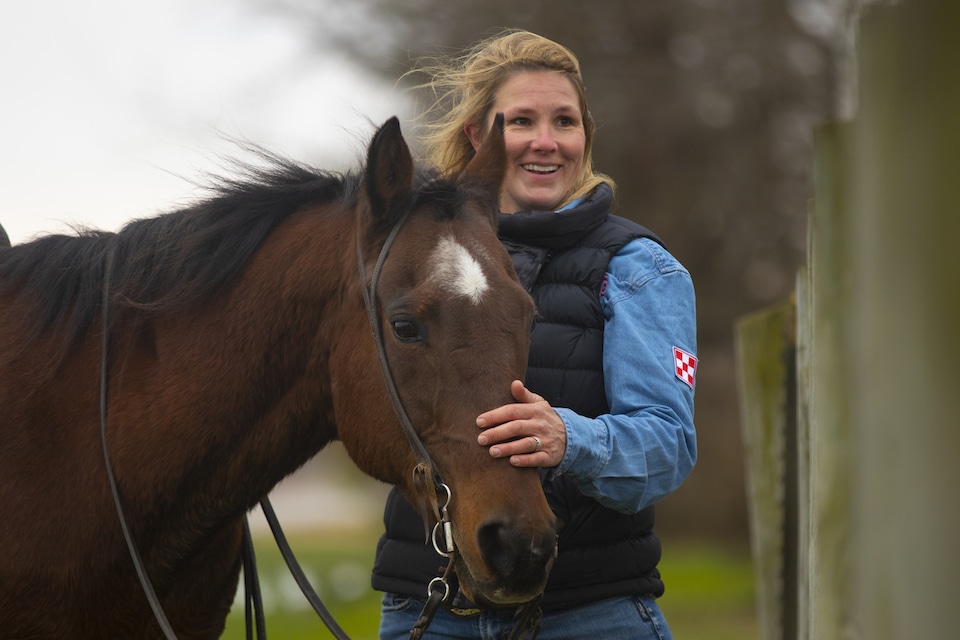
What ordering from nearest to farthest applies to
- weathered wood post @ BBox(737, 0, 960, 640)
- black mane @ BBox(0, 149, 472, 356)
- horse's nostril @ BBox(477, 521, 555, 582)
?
weathered wood post @ BBox(737, 0, 960, 640) < horse's nostril @ BBox(477, 521, 555, 582) < black mane @ BBox(0, 149, 472, 356)

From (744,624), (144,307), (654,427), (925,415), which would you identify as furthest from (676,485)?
(744,624)

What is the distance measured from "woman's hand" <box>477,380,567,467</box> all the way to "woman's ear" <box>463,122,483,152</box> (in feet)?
4.17

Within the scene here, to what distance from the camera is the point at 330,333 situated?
2.71 meters

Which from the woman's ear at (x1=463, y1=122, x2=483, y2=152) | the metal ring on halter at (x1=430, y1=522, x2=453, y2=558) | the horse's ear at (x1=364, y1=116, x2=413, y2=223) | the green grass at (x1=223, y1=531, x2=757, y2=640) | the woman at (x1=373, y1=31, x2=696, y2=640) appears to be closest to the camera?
the metal ring on halter at (x1=430, y1=522, x2=453, y2=558)

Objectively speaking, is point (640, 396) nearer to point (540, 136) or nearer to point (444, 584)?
point (444, 584)

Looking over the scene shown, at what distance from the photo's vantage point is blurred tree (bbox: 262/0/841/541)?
15156 mm

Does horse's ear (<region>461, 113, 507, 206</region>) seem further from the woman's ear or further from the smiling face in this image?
the woman's ear

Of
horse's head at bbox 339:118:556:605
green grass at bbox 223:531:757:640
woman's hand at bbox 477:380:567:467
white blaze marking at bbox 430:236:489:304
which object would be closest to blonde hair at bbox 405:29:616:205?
horse's head at bbox 339:118:556:605

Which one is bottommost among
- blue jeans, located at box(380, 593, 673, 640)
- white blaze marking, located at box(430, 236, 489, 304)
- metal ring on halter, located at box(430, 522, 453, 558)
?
blue jeans, located at box(380, 593, 673, 640)

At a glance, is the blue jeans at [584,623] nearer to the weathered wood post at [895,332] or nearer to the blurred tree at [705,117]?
the weathered wood post at [895,332]

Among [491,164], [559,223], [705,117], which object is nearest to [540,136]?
[491,164]

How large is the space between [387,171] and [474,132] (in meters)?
0.73

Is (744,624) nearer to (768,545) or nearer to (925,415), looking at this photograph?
(768,545)

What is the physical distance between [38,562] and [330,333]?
98 centimetres
